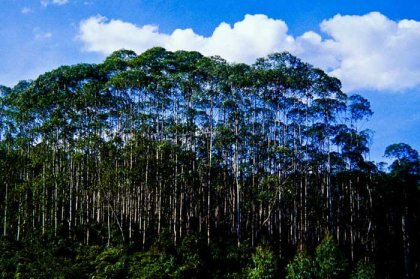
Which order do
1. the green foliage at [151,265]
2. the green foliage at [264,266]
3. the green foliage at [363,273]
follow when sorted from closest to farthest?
1. the green foliage at [264,266]
2. the green foliage at [363,273]
3. the green foliage at [151,265]

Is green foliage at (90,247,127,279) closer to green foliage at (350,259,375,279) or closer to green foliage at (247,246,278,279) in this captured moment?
green foliage at (247,246,278,279)

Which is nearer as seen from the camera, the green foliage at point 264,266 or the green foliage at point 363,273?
the green foliage at point 264,266

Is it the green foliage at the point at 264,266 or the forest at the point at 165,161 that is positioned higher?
the forest at the point at 165,161

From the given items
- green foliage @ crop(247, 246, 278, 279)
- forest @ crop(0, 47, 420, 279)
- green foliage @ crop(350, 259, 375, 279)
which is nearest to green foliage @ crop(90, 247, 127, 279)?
forest @ crop(0, 47, 420, 279)

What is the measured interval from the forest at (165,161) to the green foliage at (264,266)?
1.14m

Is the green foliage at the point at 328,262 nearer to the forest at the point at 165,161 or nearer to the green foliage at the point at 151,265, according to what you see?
the forest at the point at 165,161

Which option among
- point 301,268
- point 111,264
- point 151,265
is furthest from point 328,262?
point 111,264

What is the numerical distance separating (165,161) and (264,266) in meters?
10.3

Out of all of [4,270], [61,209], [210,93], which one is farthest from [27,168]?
[210,93]

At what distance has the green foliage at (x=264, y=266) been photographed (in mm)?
24438

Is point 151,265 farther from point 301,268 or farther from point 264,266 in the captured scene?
point 301,268

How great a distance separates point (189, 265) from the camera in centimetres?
2644

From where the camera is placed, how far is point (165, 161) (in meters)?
31.8

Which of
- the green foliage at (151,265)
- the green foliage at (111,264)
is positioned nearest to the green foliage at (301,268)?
A: the green foliage at (151,265)
